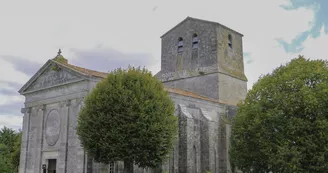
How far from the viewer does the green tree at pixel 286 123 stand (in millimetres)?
21047

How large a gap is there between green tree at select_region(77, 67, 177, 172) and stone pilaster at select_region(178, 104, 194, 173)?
5022mm

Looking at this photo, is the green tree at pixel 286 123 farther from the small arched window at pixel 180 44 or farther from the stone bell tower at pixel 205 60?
the small arched window at pixel 180 44

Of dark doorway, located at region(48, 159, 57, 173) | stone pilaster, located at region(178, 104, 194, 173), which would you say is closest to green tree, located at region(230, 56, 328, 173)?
stone pilaster, located at region(178, 104, 194, 173)

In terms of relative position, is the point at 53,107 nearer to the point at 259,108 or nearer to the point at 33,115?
the point at 33,115

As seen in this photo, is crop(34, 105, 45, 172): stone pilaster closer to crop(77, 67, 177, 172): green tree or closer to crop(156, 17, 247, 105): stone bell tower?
crop(77, 67, 177, 172): green tree

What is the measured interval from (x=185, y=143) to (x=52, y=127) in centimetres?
969

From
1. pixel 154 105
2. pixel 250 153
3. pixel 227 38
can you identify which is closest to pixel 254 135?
pixel 250 153

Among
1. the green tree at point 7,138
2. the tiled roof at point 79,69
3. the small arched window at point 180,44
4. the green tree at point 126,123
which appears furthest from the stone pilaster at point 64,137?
the green tree at point 7,138

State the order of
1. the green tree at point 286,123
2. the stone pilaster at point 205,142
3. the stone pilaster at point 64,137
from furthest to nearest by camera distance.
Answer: the stone pilaster at point 205,142 < the stone pilaster at point 64,137 < the green tree at point 286,123

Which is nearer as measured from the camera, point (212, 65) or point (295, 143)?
point (295, 143)

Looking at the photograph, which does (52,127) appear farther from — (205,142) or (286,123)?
(286,123)

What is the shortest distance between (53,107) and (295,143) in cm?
1659

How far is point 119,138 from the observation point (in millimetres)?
20734

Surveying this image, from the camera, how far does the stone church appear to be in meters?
24.9
